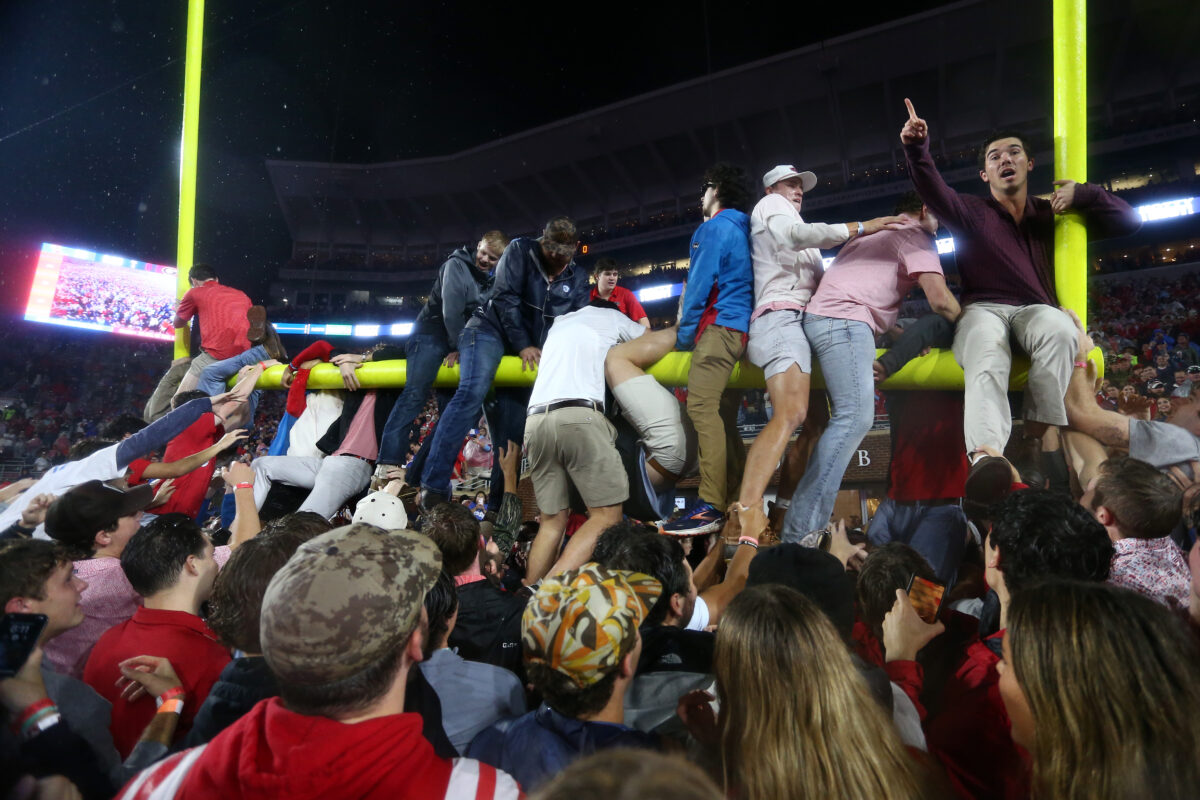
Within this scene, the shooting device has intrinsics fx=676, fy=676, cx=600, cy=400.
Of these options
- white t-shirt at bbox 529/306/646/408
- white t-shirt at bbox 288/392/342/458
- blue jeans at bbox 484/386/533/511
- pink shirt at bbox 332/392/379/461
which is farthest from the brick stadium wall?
white t-shirt at bbox 529/306/646/408

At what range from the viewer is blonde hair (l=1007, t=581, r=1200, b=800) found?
113 cm

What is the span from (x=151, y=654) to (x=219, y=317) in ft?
13.7

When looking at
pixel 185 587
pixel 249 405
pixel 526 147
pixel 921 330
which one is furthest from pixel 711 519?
pixel 526 147

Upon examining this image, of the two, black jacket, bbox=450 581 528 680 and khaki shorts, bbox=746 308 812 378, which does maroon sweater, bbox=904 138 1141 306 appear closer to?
khaki shorts, bbox=746 308 812 378

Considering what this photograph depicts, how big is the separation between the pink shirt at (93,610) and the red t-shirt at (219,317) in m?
3.30

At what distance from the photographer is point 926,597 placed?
2.06 metres

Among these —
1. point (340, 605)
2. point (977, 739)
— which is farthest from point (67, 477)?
point (977, 739)

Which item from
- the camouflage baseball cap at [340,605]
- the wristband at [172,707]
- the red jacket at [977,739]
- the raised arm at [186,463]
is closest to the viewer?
the camouflage baseball cap at [340,605]

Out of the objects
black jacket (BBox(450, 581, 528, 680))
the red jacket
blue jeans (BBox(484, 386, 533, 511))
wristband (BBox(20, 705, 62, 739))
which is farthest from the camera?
blue jeans (BBox(484, 386, 533, 511))

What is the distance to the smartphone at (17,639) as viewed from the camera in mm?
1453

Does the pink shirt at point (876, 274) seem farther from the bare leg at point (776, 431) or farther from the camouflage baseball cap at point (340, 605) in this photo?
the camouflage baseball cap at point (340, 605)

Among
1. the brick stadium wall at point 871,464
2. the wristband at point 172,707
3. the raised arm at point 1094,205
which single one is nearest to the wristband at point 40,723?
the wristband at point 172,707

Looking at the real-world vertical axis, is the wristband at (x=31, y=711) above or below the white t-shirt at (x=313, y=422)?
below

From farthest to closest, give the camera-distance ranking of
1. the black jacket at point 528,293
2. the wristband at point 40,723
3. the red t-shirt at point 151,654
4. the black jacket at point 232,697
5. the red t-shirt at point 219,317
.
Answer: the red t-shirt at point 219,317
the black jacket at point 528,293
the red t-shirt at point 151,654
the black jacket at point 232,697
the wristband at point 40,723
